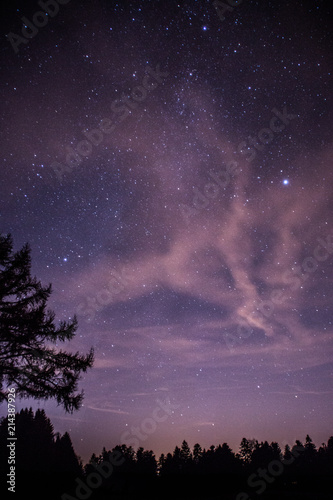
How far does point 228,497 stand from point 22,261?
1092 cm

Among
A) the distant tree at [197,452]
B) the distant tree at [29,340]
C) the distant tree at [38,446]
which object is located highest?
the distant tree at [29,340]

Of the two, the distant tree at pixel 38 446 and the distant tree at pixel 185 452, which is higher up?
the distant tree at pixel 38 446

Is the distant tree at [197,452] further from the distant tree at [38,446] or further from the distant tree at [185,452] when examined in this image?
the distant tree at [38,446]

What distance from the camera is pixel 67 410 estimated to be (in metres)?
11.7

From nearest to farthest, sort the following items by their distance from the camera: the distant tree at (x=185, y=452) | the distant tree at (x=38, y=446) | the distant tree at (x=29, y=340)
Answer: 1. the distant tree at (x=29, y=340)
2. the distant tree at (x=38, y=446)
3. the distant tree at (x=185, y=452)

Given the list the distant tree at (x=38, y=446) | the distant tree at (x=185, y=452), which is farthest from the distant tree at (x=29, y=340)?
the distant tree at (x=185, y=452)

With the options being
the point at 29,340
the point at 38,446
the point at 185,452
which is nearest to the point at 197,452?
the point at 185,452

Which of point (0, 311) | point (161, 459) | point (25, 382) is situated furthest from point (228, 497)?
point (161, 459)

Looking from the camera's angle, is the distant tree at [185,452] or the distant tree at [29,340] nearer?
the distant tree at [29,340]

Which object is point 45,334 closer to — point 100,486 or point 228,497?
point 100,486

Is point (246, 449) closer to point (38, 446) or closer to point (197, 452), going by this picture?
point (197, 452)

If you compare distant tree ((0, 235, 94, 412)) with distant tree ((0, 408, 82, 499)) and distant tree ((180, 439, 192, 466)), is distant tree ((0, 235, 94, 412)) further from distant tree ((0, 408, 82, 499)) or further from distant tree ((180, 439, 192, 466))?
distant tree ((180, 439, 192, 466))

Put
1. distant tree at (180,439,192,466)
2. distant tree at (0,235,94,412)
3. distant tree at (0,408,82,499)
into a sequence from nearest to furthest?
1. distant tree at (0,235,94,412)
2. distant tree at (0,408,82,499)
3. distant tree at (180,439,192,466)

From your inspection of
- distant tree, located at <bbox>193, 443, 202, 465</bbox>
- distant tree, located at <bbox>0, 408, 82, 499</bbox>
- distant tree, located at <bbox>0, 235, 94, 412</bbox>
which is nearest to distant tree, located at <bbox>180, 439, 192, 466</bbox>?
distant tree, located at <bbox>193, 443, 202, 465</bbox>
